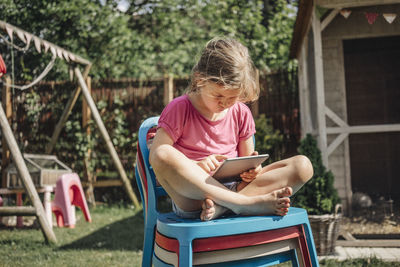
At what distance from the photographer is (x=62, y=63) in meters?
6.79

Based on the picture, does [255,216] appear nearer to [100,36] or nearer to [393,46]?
[393,46]

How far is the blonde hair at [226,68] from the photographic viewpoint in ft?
5.25

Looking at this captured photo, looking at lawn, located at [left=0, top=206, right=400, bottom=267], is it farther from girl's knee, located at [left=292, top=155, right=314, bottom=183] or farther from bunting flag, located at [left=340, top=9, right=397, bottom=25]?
bunting flag, located at [left=340, top=9, right=397, bottom=25]

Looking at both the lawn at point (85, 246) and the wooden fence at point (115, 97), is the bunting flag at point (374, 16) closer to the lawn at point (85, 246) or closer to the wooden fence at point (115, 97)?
the lawn at point (85, 246)

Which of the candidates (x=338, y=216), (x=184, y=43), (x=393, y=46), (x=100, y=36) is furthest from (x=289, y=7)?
(x=338, y=216)

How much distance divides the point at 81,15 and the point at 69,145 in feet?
8.86

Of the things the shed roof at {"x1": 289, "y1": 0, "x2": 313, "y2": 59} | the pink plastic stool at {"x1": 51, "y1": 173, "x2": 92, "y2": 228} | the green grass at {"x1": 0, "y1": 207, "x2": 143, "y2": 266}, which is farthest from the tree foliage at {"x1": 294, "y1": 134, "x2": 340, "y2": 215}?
the pink plastic stool at {"x1": 51, "y1": 173, "x2": 92, "y2": 228}

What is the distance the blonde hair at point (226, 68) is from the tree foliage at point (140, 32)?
524 cm

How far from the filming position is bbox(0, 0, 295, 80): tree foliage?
682cm

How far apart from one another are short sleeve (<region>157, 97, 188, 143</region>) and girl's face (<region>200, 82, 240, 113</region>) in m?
0.11

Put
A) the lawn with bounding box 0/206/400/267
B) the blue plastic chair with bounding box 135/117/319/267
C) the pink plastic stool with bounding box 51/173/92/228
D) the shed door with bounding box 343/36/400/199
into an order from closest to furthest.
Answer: the blue plastic chair with bounding box 135/117/319/267 → the lawn with bounding box 0/206/400/267 → the pink plastic stool with bounding box 51/173/92/228 → the shed door with bounding box 343/36/400/199

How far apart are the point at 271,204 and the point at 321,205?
1824 mm

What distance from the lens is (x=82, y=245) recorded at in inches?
130

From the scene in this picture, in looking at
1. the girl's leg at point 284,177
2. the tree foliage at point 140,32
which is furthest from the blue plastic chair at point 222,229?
the tree foliage at point 140,32
